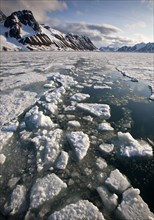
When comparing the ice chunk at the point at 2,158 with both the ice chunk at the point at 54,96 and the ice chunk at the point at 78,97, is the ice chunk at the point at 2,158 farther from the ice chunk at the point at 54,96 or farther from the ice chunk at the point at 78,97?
the ice chunk at the point at 78,97

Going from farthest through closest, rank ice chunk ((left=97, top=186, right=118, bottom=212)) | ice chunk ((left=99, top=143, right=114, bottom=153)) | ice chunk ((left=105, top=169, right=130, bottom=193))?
ice chunk ((left=99, top=143, right=114, bottom=153)), ice chunk ((left=105, top=169, right=130, bottom=193)), ice chunk ((left=97, top=186, right=118, bottom=212))

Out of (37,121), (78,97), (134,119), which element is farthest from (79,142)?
(78,97)

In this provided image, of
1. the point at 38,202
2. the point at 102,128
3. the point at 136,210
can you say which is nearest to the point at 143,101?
the point at 102,128

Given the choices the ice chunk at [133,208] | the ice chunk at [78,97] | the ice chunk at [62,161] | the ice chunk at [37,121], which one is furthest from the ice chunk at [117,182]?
the ice chunk at [78,97]

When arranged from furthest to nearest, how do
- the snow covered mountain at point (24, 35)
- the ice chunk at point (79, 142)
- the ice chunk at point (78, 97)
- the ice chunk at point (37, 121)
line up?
the snow covered mountain at point (24, 35) < the ice chunk at point (78, 97) < the ice chunk at point (37, 121) < the ice chunk at point (79, 142)

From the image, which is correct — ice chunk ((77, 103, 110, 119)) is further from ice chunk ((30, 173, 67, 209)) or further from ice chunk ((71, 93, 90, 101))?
ice chunk ((30, 173, 67, 209))

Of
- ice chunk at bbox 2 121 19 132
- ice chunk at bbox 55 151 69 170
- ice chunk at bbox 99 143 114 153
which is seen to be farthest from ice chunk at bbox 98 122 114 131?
ice chunk at bbox 2 121 19 132

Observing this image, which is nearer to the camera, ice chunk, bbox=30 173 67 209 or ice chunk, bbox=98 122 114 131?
ice chunk, bbox=30 173 67 209

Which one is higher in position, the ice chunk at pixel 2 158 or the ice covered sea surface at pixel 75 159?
the ice chunk at pixel 2 158
